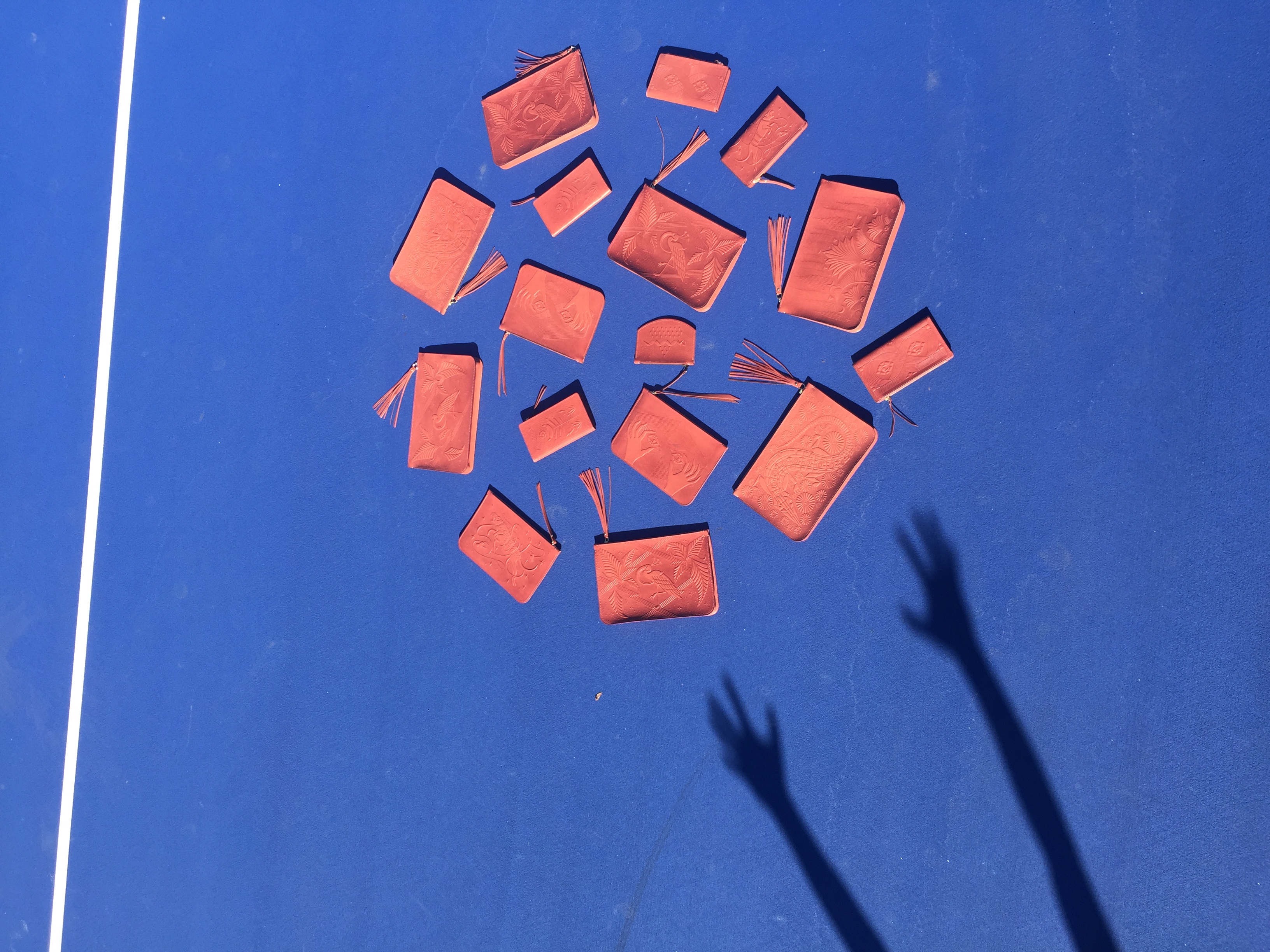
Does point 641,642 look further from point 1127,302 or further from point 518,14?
point 518,14

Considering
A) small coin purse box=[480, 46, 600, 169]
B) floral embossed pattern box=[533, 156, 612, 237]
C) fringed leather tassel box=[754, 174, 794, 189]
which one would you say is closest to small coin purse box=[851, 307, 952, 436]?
fringed leather tassel box=[754, 174, 794, 189]

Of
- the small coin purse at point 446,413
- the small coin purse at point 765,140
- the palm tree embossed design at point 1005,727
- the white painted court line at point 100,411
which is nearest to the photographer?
the palm tree embossed design at point 1005,727

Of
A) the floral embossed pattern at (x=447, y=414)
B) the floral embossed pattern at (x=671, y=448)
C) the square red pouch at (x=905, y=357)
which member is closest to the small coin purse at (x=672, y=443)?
the floral embossed pattern at (x=671, y=448)

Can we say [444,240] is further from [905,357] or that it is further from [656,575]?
[905,357]

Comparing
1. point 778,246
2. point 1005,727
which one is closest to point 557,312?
point 778,246

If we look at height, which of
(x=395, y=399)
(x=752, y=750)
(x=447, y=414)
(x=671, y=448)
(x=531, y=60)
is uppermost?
(x=531, y=60)

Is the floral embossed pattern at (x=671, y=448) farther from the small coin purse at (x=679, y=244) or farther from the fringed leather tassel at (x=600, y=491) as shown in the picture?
the small coin purse at (x=679, y=244)
